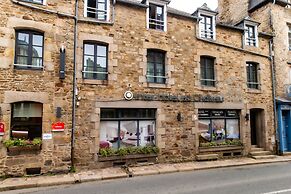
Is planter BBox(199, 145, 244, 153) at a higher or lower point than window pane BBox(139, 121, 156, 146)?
lower

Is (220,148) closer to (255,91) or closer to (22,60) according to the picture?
(255,91)

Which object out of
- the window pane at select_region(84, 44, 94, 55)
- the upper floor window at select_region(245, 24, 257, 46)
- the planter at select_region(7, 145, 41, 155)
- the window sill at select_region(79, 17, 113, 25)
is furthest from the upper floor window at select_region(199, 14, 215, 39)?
the planter at select_region(7, 145, 41, 155)

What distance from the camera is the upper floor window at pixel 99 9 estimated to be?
32.2 feet

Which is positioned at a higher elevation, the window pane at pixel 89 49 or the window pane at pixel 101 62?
the window pane at pixel 89 49

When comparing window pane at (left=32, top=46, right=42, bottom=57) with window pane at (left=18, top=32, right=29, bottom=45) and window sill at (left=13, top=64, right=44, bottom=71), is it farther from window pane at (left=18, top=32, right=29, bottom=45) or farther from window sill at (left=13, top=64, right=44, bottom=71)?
window sill at (left=13, top=64, right=44, bottom=71)

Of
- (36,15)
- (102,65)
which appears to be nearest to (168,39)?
(102,65)

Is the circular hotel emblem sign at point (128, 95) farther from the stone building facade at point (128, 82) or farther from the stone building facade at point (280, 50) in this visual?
the stone building facade at point (280, 50)

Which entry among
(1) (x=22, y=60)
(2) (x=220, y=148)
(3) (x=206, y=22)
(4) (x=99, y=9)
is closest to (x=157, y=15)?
(4) (x=99, y=9)

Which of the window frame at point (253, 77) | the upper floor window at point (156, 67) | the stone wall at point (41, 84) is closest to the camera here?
the stone wall at point (41, 84)

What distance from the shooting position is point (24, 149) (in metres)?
8.01

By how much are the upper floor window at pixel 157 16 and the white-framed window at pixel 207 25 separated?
2143mm

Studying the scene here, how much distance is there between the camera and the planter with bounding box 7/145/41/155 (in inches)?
309

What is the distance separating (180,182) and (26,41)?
7.23 metres

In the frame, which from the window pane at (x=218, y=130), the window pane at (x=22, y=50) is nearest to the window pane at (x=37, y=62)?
the window pane at (x=22, y=50)
